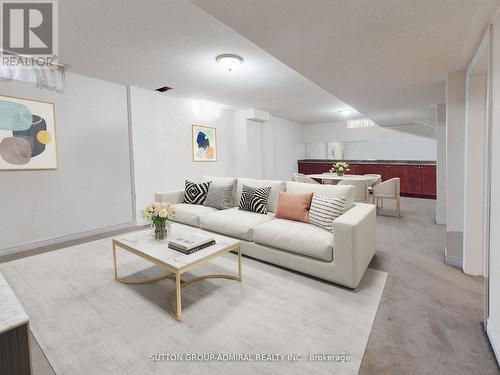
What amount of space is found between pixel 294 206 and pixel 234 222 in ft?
2.39

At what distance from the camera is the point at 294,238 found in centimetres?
249

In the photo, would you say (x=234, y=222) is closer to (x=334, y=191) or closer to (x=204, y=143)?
(x=334, y=191)

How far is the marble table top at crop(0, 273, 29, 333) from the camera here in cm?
87

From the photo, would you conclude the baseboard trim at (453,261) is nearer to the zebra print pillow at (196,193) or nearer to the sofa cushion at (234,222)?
the sofa cushion at (234,222)

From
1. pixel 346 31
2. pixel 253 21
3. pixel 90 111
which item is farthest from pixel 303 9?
pixel 90 111

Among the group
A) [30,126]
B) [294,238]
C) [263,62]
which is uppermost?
[263,62]

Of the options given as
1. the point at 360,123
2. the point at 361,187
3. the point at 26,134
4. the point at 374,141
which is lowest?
the point at 361,187

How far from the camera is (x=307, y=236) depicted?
8.00 ft

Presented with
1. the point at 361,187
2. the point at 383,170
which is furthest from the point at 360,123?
the point at 361,187

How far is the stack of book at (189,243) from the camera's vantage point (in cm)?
212

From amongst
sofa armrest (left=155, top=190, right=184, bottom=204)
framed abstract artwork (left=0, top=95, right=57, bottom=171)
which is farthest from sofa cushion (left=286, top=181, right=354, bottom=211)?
framed abstract artwork (left=0, top=95, right=57, bottom=171)

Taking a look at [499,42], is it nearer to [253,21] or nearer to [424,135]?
[253,21]

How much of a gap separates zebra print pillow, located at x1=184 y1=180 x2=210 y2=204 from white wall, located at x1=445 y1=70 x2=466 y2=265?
3126 millimetres

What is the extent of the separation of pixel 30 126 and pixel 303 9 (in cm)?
362
